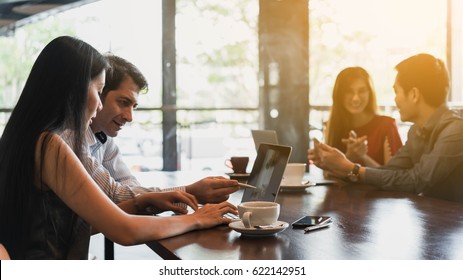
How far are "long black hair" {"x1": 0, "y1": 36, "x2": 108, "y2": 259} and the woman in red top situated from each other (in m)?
1.75

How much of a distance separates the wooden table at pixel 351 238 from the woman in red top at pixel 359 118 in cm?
121

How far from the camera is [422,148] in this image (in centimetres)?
199

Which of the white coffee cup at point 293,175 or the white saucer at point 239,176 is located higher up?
the white coffee cup at point 293,175

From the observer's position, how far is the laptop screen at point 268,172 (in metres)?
1.25

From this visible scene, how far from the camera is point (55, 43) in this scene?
1.21 meters

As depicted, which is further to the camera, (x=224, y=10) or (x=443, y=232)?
(x=224, y=10)

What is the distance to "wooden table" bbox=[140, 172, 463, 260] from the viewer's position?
0.95 m

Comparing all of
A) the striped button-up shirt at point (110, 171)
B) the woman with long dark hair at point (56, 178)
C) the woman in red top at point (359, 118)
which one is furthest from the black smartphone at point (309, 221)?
the woman in red top at point (359, 118)

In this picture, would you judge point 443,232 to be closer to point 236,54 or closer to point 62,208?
point 62,208

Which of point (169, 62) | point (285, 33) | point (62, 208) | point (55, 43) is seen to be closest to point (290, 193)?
point (62, 208)

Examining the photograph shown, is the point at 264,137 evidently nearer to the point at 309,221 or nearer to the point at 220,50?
the point at 309,221

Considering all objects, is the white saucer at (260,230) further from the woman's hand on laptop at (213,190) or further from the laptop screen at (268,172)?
the woman's hand on laptop at (213,190)

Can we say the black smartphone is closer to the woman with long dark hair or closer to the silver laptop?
the woman with long dark hair
